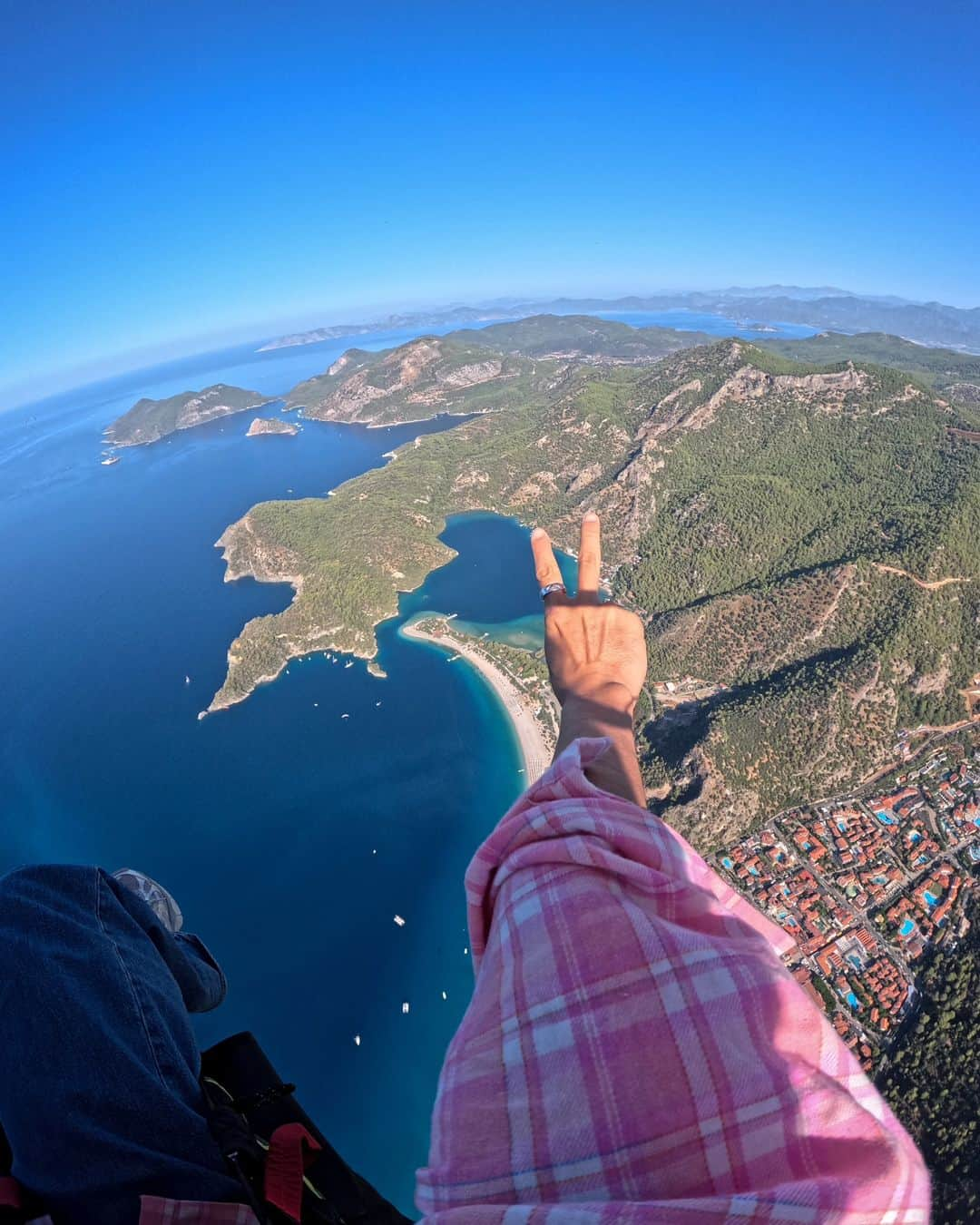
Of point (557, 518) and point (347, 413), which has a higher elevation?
point (347, 413)

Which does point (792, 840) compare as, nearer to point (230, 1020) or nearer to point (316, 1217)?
point (230, 1020)

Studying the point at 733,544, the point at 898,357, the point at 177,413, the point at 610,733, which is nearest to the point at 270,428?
the point at 177,413

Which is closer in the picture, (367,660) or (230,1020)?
(230,1020)

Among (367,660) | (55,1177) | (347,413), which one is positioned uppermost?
(347,413)

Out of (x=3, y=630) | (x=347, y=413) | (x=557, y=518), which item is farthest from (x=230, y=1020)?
(x=347, y=413)

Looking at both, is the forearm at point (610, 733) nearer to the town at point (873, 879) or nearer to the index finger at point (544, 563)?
the index finger at point (544, 563)

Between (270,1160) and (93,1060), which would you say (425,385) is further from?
(270,1160)

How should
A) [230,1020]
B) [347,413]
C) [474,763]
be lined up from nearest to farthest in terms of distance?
[230,1020]
[474,763]
[347,413]

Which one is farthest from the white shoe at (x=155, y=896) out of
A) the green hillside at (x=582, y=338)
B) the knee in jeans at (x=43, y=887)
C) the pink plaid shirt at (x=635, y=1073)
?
the green hillside at (x=582, y=338)

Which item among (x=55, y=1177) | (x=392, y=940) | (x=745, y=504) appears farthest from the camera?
(x=745, y=504)
